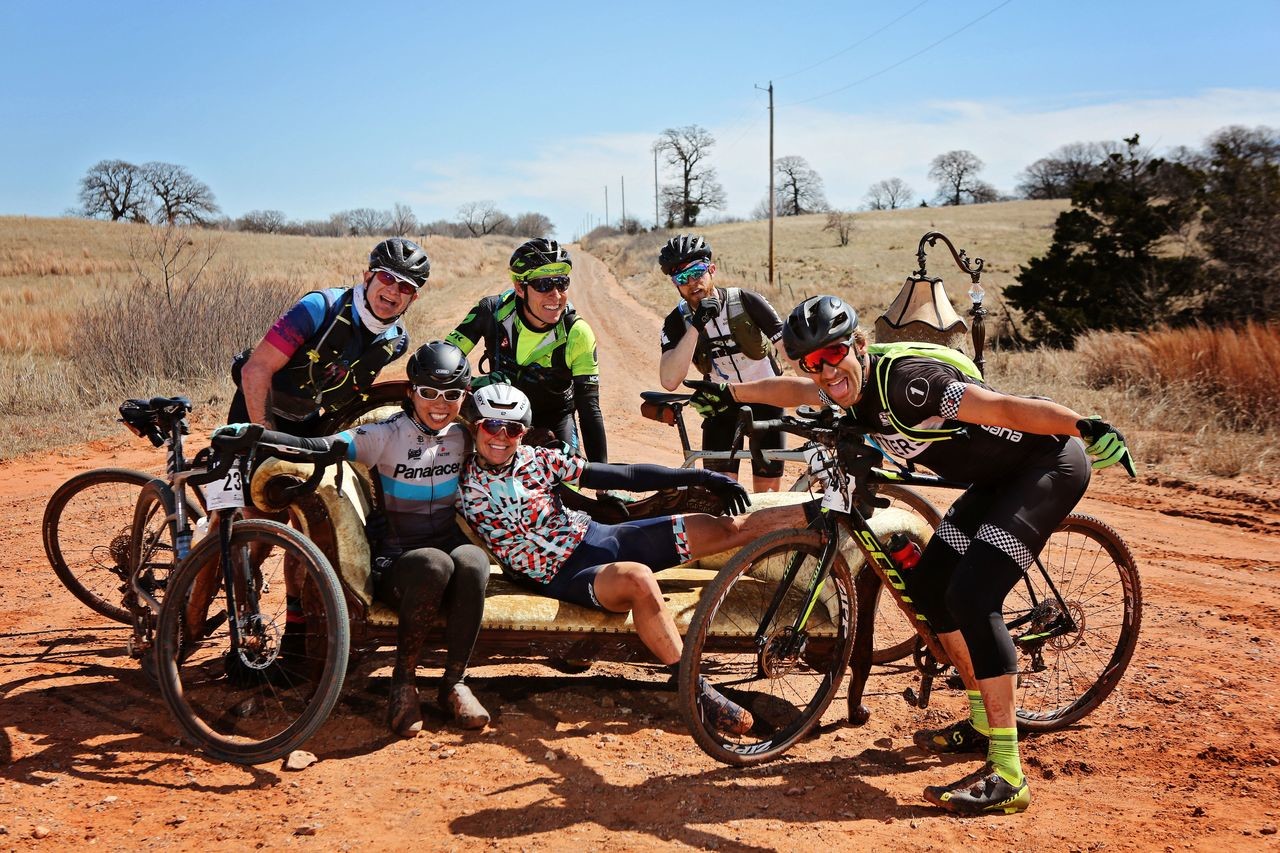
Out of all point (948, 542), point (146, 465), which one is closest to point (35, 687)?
point (948, 542)

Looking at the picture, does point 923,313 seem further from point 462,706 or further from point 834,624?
point 462,706

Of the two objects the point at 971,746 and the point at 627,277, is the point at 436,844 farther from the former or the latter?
the point at 627,277

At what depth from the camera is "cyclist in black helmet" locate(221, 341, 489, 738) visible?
4.08 meters

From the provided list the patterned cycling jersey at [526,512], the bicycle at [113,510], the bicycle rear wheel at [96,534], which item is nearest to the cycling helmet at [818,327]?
the patterned cycling jersey at [526,512]

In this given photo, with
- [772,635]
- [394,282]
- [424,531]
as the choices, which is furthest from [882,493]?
[394,282]

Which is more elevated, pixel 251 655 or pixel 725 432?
pixel 725 432

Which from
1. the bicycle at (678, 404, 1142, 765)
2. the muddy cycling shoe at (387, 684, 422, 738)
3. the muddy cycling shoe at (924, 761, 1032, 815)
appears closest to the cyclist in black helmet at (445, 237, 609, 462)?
the bicycle at (678, 404, 1142, 765)

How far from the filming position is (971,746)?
4180 mm

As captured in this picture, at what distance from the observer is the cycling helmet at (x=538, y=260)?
5258 millimetres

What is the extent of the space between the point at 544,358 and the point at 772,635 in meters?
2.18

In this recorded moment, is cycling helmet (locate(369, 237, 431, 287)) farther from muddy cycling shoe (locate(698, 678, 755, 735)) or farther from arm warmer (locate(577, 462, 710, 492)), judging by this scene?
muddy cycling shoe (locate(698, 678, 755, 735))

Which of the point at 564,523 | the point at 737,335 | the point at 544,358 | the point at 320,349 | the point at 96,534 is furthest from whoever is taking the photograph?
the point at 96,534

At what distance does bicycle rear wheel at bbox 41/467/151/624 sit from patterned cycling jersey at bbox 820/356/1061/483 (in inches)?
138

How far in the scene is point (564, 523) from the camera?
14.4 ft
